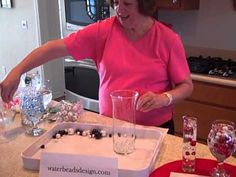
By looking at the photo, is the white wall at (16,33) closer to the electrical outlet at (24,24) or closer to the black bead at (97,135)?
the electrical outlet at (24,24)

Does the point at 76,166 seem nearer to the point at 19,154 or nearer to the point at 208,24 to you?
the point at 19,154

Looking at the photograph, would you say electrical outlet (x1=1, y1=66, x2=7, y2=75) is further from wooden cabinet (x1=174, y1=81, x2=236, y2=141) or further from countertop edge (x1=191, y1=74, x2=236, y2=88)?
countertop edge (x1=191, y1=74, x2=236, y2=88)

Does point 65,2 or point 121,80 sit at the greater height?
point 65,2

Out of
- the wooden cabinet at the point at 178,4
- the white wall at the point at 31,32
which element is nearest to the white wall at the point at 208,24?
the wooden cabinet at the point at 178,4

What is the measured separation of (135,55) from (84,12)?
6.13ft

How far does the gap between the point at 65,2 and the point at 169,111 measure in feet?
7.47

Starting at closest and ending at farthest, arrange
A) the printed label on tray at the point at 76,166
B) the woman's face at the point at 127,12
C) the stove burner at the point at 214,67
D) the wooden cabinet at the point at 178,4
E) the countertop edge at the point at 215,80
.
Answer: the printed label on tray at the point at 76,166
the woman's face at the point at 127,12
the countertop edge at the point at 215,80
the stove burner at the point at 214,67
the wooden cabinet at the point at 178,4

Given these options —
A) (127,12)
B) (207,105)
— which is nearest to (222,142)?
(127,12)

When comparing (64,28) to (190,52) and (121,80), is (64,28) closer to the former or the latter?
(190,52)

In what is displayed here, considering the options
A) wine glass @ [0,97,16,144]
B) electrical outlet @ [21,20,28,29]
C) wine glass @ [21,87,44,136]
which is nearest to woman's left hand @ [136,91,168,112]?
wine glass @ [21,87,44,136]

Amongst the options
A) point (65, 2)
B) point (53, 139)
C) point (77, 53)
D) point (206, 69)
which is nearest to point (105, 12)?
point (65, 2)

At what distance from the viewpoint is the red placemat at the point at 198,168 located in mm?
1048

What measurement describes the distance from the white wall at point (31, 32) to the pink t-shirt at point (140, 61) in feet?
8.94

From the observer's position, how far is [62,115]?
56.9 inches
